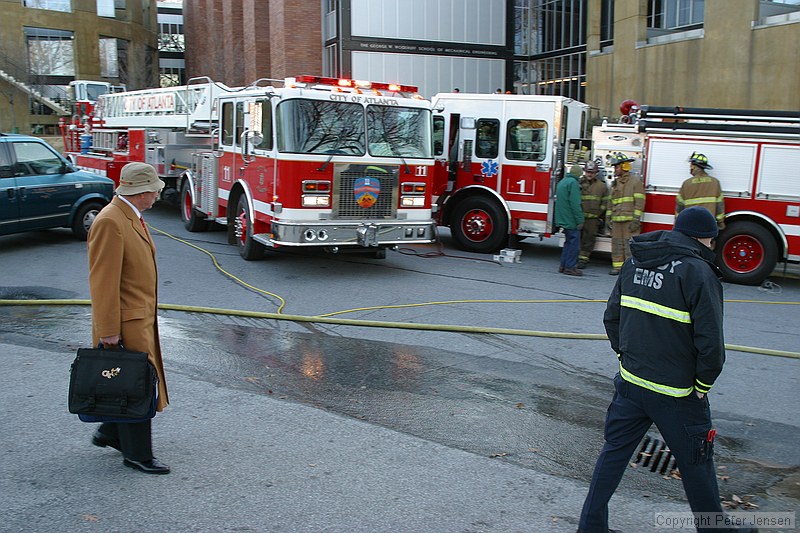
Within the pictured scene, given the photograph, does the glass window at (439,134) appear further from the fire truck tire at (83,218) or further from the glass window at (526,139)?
the fire truck tire at (83,218)

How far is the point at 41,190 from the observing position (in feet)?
37.9

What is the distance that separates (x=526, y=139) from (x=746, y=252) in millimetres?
3981

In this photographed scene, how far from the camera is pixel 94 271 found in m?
3.91

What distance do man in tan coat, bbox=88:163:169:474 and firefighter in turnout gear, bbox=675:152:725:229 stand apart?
8465 mm

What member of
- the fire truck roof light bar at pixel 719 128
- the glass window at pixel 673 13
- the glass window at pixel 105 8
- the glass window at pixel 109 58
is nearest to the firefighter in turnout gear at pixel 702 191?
the fire truck roof light bar at pixel 719 128

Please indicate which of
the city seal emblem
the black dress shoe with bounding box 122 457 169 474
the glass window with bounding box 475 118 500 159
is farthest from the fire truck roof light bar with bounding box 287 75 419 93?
the black dress shoe with bounding box 122 457 169 474

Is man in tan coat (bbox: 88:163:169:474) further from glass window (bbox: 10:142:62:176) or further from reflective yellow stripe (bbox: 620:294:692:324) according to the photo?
glass window (bbox: 10:142:62:176)

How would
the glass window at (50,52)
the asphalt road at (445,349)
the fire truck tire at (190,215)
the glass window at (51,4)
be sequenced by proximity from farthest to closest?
the glass window at (51,4)
the glass window at (50,52)
the fire truck tire at (190,215)
the asphalt road at (445,349)

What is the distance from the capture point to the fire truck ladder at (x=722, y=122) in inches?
413

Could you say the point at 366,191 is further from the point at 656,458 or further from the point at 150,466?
the point at 150,466

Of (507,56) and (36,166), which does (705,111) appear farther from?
(507,56)

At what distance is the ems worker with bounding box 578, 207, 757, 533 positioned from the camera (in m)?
3.25

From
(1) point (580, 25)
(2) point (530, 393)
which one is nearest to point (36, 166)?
(2) point (530, 393)

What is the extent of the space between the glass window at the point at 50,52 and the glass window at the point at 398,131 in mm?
43479
